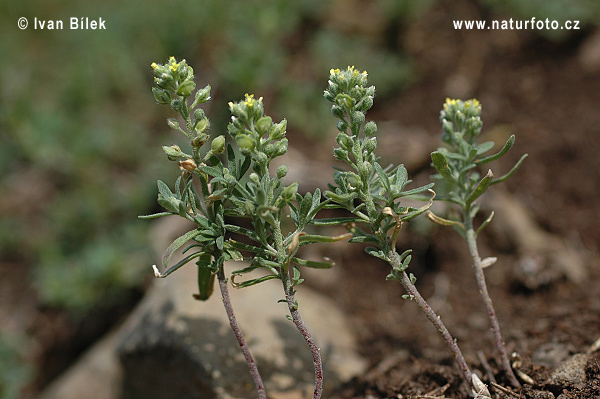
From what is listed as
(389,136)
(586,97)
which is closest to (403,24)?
(389,136)

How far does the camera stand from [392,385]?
2.59 metres

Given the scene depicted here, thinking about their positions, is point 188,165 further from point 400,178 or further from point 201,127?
point 400,178

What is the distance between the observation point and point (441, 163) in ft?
6.96

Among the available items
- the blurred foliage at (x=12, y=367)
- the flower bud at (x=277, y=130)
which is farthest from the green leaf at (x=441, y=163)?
the blurred foliage at (x=12, y=367)

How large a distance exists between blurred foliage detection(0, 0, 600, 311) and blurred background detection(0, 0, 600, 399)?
0.02 metres

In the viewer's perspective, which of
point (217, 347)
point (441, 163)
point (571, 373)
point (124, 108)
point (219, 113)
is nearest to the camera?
point (441, 163)

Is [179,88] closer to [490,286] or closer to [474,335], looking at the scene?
[474,335]

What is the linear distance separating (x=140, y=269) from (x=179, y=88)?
10.1ft

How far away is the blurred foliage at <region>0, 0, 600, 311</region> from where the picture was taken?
5.10 metres

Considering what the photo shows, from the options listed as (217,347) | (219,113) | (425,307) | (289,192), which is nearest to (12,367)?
(217,347)

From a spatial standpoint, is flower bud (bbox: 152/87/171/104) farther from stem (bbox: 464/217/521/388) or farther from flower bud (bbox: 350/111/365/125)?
stem (bbox: 464/217/521/388)

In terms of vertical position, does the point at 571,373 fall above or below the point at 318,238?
below

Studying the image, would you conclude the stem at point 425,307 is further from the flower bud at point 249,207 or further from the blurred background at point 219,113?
the blurred background at point 219,113

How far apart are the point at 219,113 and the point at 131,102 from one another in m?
1.92
